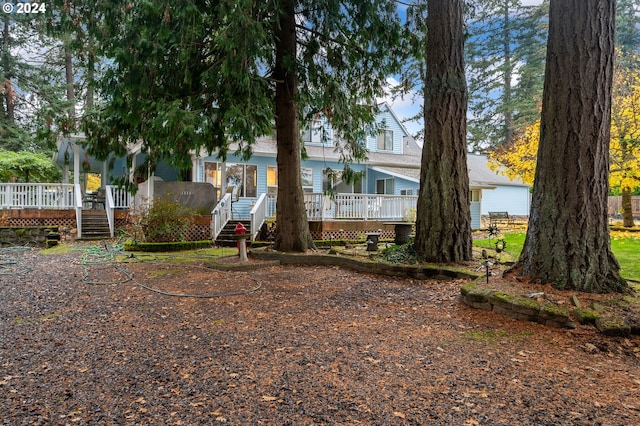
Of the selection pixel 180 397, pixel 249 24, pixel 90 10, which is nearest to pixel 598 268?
pixel 180 397

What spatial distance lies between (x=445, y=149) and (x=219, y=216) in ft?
24.2

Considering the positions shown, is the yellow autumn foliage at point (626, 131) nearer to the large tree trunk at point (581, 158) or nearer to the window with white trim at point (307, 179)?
the window with white trim at point (307, 179)

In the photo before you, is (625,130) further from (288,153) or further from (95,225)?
(95,225)

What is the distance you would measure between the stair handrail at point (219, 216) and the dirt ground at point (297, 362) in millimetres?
A: 6199

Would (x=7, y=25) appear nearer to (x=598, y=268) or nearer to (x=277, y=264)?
(x=277, y=264)

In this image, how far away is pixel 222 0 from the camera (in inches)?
239

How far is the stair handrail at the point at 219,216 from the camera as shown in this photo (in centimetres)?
1155

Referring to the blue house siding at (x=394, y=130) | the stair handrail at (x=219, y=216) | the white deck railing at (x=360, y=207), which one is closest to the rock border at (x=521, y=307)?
the white deck railing at (x=360, y=207)

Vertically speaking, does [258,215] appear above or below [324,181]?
below

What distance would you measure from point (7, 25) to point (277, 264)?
24268 mm

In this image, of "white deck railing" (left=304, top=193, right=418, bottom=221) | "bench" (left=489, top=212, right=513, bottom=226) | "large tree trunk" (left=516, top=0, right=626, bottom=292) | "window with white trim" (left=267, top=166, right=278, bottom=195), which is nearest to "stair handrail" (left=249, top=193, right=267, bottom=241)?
"white deck railing" (left=304, top=193, right=418, bottom=221)

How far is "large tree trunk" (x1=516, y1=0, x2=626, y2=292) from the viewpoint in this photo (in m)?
4.19

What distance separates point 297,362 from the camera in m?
3.02

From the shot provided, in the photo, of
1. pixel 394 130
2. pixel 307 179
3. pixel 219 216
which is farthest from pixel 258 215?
pixel 394 130
